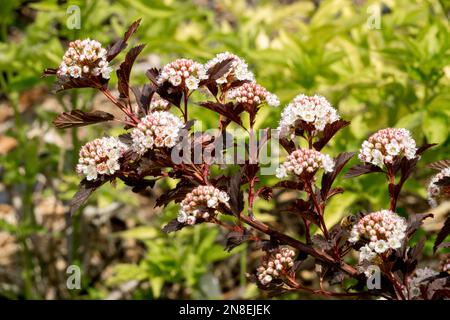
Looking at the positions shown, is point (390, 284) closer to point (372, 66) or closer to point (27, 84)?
point (372, 66)

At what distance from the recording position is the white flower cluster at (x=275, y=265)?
4.87 ft

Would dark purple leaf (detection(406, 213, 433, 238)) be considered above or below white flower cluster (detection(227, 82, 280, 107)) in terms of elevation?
below

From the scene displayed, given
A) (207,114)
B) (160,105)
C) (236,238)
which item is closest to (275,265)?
(236,238)

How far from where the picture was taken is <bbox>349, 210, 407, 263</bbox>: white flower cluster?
1.35 meters

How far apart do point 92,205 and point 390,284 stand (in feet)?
6.74

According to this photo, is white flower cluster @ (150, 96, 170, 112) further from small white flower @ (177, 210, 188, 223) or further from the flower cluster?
the flower cluster

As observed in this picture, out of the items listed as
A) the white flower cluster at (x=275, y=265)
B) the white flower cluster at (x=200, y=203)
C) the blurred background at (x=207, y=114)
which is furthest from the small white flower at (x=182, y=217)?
the blurred background at (x=207, y=114)

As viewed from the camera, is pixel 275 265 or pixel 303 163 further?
pixel 275 265

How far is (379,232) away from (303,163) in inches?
7.8

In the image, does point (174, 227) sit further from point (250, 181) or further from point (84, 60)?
point (84, 60)

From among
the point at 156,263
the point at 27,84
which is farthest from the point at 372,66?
the point at 27,84

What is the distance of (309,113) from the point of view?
4.76ft

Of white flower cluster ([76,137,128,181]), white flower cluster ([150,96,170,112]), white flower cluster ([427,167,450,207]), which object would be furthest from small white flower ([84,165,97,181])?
white flower cluster ([427,167,450,207])

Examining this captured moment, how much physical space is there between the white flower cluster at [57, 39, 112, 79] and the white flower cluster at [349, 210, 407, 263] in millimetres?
617
